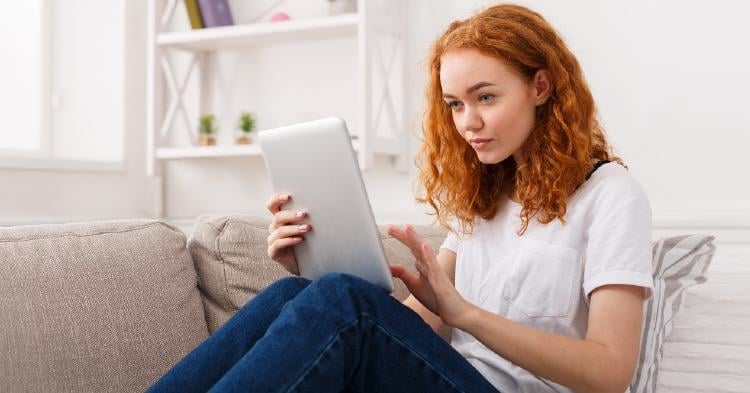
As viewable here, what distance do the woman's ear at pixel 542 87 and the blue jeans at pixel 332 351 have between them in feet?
1.41

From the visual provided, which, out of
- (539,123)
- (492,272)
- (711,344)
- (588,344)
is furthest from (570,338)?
(711,344)

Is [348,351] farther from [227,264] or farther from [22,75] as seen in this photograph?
[22,75]

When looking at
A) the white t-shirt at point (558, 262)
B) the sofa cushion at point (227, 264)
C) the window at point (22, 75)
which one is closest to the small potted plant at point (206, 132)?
the window at point (22, 75)

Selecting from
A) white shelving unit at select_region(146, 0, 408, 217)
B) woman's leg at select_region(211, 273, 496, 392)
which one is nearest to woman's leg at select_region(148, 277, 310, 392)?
woman's leg at select_region(211, 273, 496, 392)

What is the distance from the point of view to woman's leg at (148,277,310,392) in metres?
1.26

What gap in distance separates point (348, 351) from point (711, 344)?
0.95 metres

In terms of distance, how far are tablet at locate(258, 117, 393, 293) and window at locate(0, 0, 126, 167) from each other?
5.57ft

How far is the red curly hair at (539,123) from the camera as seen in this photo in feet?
4.58

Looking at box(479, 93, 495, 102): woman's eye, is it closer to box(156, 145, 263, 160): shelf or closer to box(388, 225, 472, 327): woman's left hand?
box(388, 225, 472, 327): woman's left hand

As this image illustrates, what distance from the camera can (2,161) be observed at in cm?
255

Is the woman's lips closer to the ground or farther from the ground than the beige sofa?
farther from the ground

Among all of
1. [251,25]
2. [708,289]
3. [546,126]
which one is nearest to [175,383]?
[546,126]

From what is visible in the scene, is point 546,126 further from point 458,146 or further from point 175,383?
point 175,383

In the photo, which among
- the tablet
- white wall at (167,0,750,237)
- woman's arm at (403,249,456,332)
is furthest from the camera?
white wall at (167,0,750,237)
